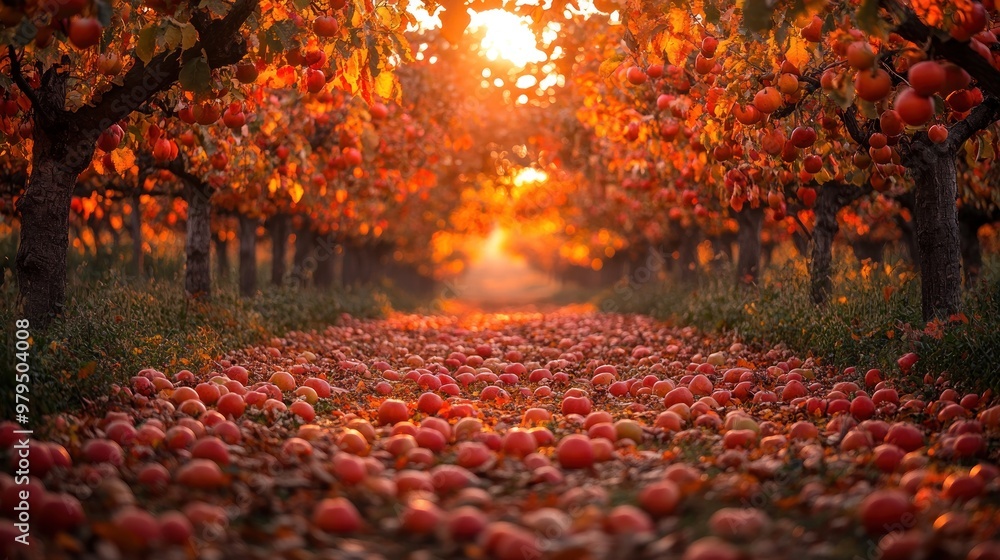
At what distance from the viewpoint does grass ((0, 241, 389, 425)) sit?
17.0 ft

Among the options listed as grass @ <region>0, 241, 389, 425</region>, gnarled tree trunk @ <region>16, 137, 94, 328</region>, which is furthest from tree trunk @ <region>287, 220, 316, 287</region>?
gnarled tree trunk @ <region>16, 137, 94, 328</region>

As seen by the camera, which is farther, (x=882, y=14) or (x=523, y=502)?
(x=882, y=14)

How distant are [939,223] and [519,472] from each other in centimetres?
497

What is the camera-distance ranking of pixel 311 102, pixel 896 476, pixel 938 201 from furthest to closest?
pixel 311 102, pixel 938 201, pixel 896 476

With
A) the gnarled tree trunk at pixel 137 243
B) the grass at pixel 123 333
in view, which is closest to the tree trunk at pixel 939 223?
the grass at pixel 123 333

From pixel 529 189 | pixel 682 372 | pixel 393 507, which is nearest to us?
pixel 393 507

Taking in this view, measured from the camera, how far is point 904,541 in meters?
3.05

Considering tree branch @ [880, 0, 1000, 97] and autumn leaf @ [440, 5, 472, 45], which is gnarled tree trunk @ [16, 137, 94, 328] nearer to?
autumn leaf @ [440, 5, 472, 45]

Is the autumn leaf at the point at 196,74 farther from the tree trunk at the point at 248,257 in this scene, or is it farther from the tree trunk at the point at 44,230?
the tree trunk at the point at 248,257

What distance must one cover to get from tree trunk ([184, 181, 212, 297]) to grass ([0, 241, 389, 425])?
37cm

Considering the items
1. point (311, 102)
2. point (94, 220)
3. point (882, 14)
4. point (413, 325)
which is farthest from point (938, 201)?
point (94, 220)

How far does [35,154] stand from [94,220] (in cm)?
1195

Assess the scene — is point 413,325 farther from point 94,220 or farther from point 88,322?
point 88,322

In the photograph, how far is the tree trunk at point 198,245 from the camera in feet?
34.9
